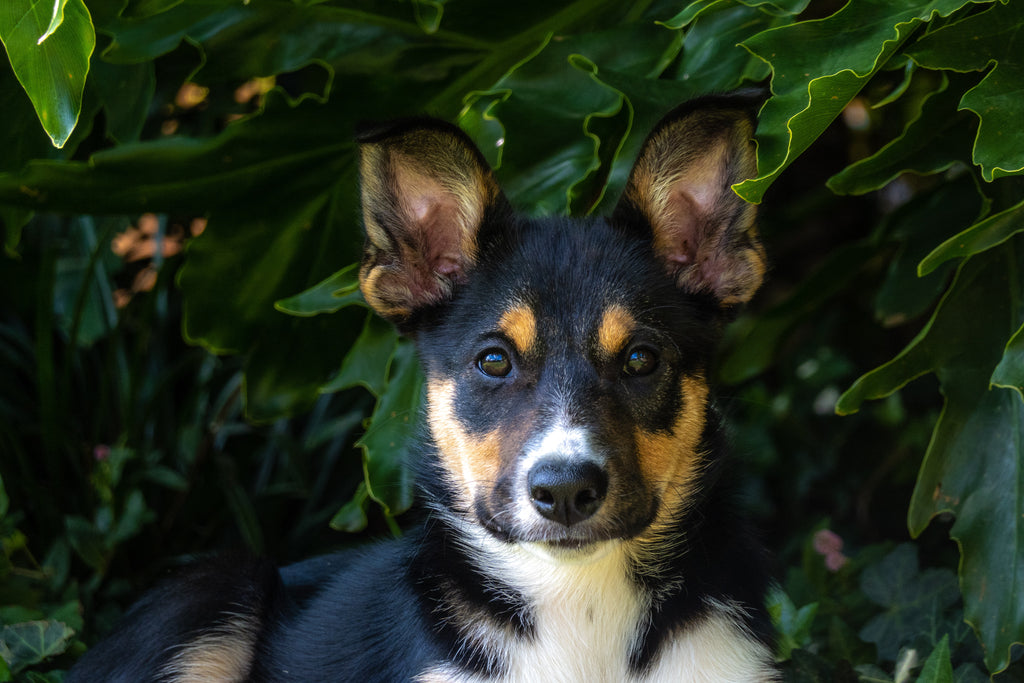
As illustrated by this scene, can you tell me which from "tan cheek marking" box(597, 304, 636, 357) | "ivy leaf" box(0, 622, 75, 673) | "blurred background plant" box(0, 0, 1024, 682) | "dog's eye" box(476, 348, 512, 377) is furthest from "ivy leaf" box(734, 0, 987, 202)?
"ivy leaf" box(0, 622, 75, 673)

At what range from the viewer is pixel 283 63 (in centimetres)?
373

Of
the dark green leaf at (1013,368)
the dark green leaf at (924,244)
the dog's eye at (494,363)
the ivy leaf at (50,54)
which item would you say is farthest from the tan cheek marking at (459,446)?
the dark green leaf at (924,244)

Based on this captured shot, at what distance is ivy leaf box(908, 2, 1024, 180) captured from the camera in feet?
8.86

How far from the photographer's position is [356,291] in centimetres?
351

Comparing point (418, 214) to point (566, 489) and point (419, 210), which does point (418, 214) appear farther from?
point (566, 489)

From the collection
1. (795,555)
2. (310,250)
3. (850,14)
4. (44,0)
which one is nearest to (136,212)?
(310,250)

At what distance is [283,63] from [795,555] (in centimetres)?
298

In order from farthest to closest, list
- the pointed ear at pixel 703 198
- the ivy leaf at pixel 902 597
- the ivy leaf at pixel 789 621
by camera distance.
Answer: the ivy leaf at pixel 902 597 → the ivy leaf at pixel 789 621 → the pointed ear at pixel 703 198

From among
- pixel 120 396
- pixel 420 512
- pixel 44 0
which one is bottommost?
pixel 120 396

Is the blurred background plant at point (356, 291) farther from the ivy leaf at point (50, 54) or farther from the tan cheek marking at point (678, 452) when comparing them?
the tan cheek marking at point (678, 452)

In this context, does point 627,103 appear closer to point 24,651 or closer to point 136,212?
point 136,212

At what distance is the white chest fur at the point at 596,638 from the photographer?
110 inches

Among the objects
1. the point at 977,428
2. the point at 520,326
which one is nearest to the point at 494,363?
the point at 520,326

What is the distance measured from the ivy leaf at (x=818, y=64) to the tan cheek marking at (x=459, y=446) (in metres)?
0.91
